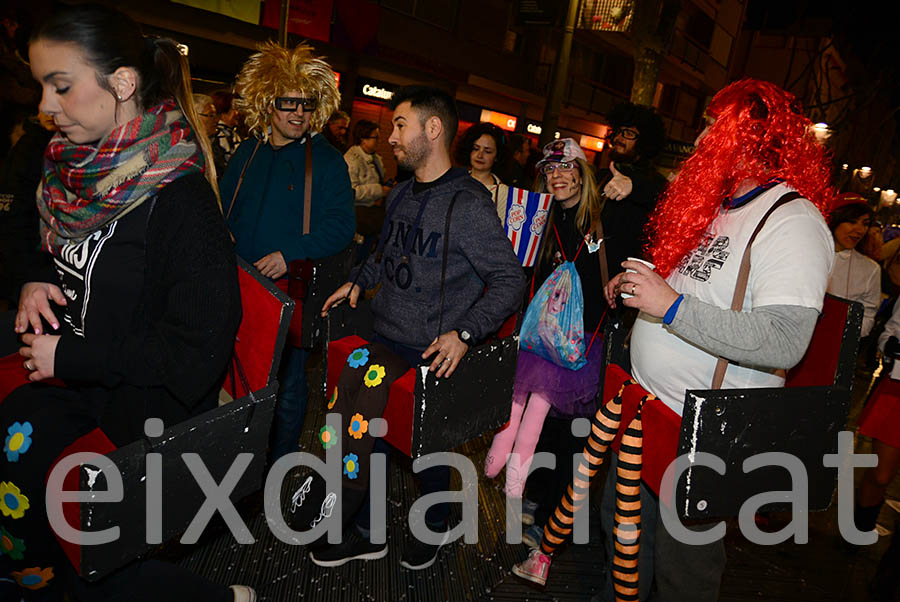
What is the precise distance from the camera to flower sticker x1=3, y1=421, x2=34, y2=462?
161cm

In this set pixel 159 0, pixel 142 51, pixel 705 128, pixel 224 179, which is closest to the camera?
pixel 142 51

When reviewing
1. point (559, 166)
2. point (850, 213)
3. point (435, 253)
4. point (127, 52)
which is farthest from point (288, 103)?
point (850, 213)

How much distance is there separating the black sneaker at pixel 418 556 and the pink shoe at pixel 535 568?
0.42 meters

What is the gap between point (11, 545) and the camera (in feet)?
5.46

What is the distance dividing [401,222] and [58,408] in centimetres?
149

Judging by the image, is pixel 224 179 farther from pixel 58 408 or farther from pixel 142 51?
pixel 58 408

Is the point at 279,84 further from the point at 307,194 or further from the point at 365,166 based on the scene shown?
the point at 365,166

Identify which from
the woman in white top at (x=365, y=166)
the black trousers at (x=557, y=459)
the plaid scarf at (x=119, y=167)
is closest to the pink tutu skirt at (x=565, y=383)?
the black trousers at (x=557, y=459)

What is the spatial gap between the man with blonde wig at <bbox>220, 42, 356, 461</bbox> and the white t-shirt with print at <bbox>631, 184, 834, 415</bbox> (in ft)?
5.62

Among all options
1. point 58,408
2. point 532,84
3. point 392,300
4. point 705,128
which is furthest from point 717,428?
point 532,84

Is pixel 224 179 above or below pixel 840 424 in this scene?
above

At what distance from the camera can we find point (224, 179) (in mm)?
3129

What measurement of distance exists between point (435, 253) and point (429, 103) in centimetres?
67

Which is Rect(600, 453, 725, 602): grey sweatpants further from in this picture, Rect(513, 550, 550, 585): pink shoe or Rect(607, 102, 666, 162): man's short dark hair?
Rect(607, 102, 666, 162): man's short dark hair
